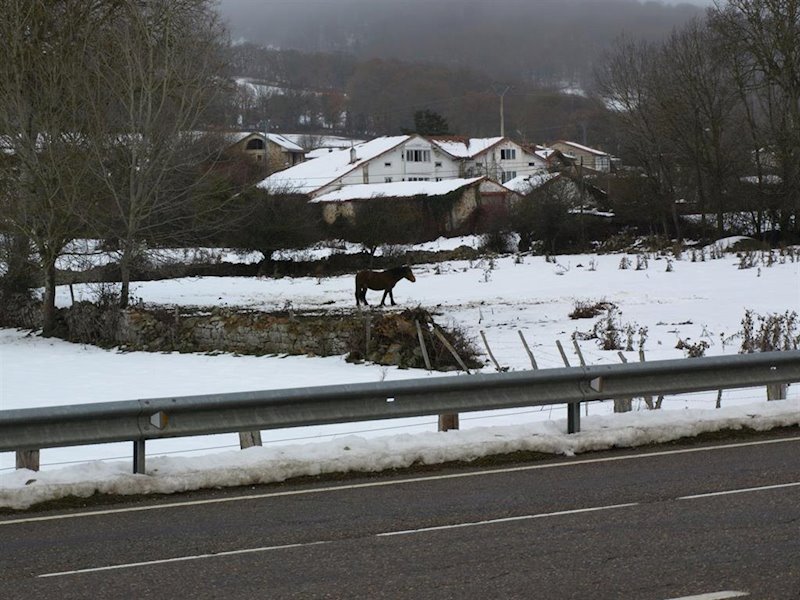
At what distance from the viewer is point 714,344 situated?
20.7 metres

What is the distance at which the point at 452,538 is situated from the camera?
7.41 meters

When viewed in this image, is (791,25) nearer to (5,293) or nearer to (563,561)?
(5,293)

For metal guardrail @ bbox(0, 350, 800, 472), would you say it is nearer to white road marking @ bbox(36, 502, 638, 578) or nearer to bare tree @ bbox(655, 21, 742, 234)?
white road marking @ bbox(36, 502, 638, 578)

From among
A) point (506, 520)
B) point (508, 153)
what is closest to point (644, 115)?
point (508, 153)

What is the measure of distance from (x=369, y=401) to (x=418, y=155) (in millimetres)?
84393

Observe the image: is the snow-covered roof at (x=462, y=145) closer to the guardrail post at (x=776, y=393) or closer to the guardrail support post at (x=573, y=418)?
the guardrail post at (x=776, y=393)

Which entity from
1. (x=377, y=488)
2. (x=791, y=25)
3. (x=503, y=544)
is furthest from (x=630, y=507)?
(x=791, y=25)

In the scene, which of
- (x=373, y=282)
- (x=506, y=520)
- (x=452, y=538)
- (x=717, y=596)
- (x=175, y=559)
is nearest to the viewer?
(x=717, y=596)

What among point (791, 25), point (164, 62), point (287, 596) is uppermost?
point (791, 25)

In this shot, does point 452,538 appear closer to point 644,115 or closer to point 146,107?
point 146,107

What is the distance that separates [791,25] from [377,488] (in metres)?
44.5

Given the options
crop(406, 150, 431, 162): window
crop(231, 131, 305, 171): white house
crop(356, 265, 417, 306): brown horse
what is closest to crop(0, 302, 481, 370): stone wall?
crop(356, 265, 417, 306): brown horse

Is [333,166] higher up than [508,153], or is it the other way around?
[508,153]

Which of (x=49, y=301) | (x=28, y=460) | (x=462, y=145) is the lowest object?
(x=28, y=460)
